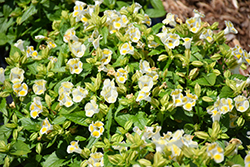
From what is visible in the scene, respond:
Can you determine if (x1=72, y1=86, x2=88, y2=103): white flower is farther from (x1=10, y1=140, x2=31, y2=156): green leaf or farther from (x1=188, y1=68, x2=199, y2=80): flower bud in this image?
(x1=188, y1=68, x2=199, y2=80): flower bud

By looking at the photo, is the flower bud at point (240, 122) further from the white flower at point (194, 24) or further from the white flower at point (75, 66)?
the white flower at point (75, 66)

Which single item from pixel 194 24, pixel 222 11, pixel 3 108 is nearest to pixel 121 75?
pixel 194 24

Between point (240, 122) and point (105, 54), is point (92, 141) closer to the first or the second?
point (105, 54)

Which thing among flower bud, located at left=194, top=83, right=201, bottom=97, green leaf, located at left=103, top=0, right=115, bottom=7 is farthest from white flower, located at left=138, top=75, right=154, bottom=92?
green leaf, located at left=103, top=0, right=115, bottom=7

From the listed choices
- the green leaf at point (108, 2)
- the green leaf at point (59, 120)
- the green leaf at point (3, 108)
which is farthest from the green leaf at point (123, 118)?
the green leaf at point (108, 2)

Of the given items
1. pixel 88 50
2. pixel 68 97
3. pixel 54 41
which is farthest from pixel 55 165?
pixel 54 41

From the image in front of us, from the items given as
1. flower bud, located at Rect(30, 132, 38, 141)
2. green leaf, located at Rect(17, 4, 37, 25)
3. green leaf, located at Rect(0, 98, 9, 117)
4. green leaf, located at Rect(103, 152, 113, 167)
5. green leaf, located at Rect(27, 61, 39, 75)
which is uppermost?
green leaf, located at Rect(17, 4, 37, 25)

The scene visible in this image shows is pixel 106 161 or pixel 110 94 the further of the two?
pixel 110 94
